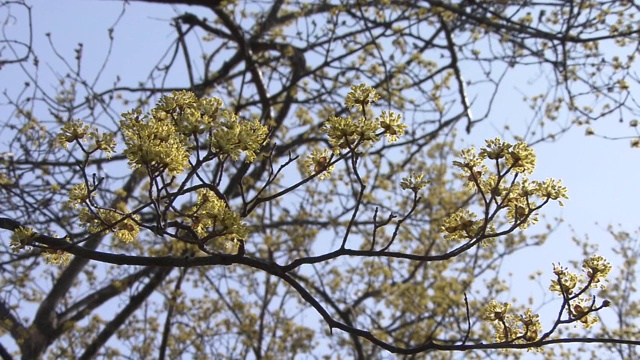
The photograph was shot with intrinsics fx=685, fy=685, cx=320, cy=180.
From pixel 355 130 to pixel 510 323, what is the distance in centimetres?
77

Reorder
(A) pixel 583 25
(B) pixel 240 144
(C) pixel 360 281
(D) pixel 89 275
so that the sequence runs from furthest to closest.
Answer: (C) pixel 360 281 < (D) pixel 89 275 < (A) pixel 583 25 < (B) pixel 240 144

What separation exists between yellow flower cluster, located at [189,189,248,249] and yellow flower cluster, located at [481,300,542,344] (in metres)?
0.81

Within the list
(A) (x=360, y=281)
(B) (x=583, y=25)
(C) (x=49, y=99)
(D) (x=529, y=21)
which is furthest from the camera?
(A) (x=360, y=281)

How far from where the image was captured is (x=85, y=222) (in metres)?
2.04

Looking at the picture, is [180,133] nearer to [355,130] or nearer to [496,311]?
[355,130]

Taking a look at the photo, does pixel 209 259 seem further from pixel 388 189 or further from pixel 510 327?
pixel 388 189

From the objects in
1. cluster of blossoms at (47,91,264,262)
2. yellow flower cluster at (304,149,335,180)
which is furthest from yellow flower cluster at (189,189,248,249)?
yellow flower cluster at (304,149,335,180)

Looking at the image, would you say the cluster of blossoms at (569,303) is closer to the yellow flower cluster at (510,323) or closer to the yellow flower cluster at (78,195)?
the yellow flower cluster at (510,323)

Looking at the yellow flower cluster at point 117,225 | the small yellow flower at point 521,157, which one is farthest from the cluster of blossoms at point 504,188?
the yellow flower cluster at point 117,225

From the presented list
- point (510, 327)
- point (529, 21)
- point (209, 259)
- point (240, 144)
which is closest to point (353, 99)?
point (240, 144)

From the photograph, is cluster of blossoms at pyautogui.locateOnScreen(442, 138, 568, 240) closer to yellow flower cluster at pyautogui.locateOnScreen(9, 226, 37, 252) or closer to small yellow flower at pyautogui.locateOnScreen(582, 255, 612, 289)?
small yellow flower at pyautogui.locateOnScreen(582, 255, 612, 289)

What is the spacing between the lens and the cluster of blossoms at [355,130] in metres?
1.92

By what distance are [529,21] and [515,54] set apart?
1.13ft

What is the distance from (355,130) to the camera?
1.92 meters
